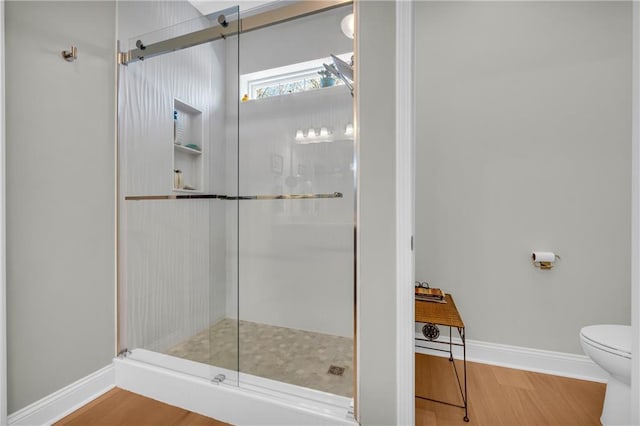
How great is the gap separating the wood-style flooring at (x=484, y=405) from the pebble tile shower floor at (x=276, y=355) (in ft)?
0.92

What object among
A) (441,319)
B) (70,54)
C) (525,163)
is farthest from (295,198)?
(525,163)

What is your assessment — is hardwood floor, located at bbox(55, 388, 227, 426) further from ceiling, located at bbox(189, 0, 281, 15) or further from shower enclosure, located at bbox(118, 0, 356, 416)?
ceiling, located at bbox(189, 0, 281, 15)

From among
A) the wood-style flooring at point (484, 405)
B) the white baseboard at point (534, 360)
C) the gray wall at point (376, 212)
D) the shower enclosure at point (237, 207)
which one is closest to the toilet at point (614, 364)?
the wood-style flooring at point (484, 405)

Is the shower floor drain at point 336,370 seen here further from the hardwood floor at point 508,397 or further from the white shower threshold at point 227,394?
the hardwood floor at point 508,397

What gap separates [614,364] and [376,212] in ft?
4.13

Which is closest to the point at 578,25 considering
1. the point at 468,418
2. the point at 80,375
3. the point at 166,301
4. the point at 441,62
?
the point at 441,62

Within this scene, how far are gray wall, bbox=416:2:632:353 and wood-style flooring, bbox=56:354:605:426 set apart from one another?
0.25 metres

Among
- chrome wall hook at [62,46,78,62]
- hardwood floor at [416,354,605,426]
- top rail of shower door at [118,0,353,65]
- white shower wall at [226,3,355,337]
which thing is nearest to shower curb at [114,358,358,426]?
white shower wall at [226,3,355,337]

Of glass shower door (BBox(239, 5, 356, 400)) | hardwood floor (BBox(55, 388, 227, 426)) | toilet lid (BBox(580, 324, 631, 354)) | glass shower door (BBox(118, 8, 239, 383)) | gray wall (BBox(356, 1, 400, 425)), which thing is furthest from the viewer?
glass shower door (BBox(239, 5, 356, 400))

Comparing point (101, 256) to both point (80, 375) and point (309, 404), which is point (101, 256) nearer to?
point (80, 375)

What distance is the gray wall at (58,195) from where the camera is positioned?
1.26m

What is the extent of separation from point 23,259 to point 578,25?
10.6 feet

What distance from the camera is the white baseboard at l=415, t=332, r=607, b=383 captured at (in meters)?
1.73

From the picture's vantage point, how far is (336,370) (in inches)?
58.8
